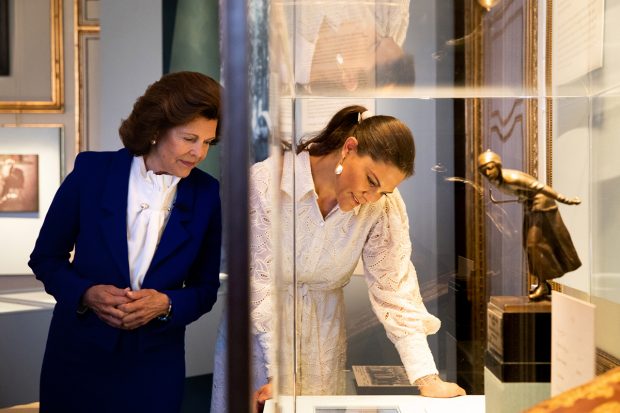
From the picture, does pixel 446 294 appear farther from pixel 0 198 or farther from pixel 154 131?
pixel 0 198

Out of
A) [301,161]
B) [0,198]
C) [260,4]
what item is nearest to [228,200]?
[260,4]

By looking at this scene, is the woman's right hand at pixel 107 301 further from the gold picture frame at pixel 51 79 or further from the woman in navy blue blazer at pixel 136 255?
the gold picture frame at pixel 51 79

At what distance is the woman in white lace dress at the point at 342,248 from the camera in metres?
0.68

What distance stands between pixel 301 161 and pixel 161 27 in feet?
9.12

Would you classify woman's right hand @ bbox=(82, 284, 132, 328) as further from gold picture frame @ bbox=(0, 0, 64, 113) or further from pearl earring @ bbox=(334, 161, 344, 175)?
gold picture frame @ bbox=(0, 0, 64, 113)

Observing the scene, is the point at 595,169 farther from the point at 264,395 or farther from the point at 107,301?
the point at 107,301

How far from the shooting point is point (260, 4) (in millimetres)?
382

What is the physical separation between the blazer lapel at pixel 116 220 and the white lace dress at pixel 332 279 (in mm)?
782

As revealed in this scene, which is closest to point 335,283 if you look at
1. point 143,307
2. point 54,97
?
point 143,307

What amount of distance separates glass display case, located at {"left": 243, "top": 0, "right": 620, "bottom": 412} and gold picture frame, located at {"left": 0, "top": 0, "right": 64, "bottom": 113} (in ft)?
11.5

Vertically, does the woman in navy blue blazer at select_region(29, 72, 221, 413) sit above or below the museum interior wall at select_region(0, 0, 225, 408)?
below

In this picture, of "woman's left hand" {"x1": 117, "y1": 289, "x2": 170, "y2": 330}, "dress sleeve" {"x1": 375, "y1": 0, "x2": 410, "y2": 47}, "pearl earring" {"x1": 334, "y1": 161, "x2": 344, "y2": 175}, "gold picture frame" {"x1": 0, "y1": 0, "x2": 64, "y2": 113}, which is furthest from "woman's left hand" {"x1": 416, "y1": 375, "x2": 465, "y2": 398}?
"gold picture frame" {"x1": 0, "y1": 0, "x2": 64, "y2": 113}

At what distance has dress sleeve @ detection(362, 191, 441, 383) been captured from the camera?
26.7 inches

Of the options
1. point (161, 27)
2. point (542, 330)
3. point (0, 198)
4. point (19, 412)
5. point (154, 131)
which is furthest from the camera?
point (0, 198)
